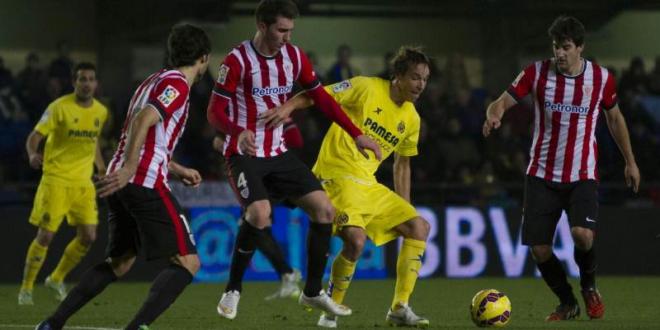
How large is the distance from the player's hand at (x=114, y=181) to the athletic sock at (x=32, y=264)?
5.26 metres

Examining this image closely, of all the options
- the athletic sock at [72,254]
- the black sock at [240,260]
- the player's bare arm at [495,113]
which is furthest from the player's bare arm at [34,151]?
the player's bare arm at [495,113]

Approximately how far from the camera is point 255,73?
815cm

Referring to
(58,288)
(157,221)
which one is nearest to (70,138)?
(58,288)

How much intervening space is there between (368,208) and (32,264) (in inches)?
174

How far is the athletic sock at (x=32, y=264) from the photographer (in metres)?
11.5

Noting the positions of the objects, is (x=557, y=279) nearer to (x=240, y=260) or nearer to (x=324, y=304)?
(x=324, y=304)

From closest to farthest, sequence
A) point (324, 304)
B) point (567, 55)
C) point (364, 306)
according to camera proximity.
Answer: point (324, 304) < point (567, 55) < point (364, 306)

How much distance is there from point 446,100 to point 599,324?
885cm

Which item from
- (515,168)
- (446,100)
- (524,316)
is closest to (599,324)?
(524,316)

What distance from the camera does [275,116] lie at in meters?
8.00

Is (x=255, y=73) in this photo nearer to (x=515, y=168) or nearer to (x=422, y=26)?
(x=515, y=168)

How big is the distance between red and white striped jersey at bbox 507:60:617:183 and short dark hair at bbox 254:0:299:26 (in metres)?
1.86

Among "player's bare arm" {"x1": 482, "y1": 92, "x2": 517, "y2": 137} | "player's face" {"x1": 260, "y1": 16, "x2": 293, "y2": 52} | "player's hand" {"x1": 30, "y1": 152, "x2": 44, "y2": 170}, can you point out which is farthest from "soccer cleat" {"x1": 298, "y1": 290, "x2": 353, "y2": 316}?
"player's hand" {"x1": 30, "y1": 152, "x2": 44, "y2": 170}

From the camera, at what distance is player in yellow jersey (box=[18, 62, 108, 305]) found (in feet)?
38.4
